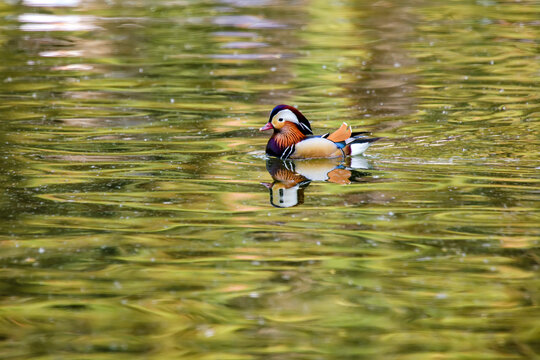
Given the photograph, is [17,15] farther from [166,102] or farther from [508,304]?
[508,304]

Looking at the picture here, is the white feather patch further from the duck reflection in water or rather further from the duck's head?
the duck's head

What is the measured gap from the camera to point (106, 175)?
31.4 feet

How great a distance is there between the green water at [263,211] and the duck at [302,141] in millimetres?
176

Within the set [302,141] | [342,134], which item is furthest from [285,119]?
[342,134]

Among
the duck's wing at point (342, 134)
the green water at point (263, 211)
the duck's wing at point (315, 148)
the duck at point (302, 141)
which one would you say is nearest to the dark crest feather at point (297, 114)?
the duck at point (302, 141)

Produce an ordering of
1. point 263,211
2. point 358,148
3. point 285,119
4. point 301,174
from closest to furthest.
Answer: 1. point 263,211
2. point 301,174
3. point 358,148
4. point 285,119

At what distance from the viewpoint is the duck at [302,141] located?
10.1 meters

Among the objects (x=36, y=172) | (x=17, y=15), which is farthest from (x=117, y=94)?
(x=17, y=15)

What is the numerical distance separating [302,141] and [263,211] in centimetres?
206

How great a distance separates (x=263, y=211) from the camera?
8.26m

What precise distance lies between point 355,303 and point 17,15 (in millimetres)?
19717

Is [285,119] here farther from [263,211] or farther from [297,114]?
[263,211]

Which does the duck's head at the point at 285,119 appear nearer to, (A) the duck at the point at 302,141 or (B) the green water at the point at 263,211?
(A) the duck at the point at 302,141

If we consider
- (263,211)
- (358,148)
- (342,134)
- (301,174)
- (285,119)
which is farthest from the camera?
(285,119)
